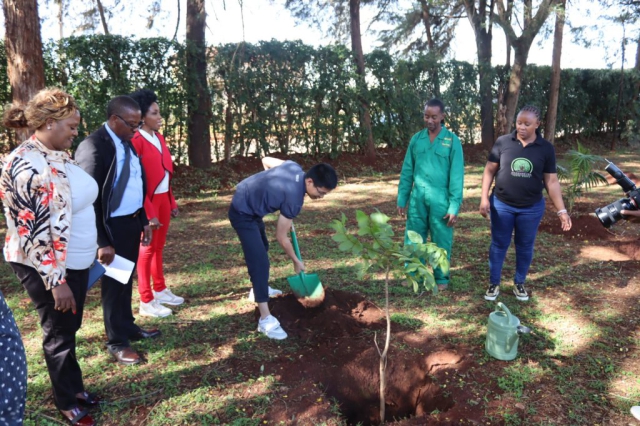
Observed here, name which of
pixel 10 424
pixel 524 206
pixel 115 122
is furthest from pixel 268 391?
pixel 524 206

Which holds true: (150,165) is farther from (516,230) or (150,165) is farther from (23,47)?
(23,47)

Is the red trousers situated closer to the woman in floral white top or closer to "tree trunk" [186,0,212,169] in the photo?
the woman in floral white top

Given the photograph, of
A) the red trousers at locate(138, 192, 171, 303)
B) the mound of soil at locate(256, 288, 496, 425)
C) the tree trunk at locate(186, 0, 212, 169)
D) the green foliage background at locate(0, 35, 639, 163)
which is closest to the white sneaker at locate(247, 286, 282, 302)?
the mound of soil at locate(256, 288, 496, 425)

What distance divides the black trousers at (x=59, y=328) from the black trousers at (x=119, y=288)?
569mm

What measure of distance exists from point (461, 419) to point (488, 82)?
43.5ft

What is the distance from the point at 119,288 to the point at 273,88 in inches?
301

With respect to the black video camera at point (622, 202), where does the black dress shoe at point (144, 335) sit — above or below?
below

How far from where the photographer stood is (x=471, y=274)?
4.84 meters

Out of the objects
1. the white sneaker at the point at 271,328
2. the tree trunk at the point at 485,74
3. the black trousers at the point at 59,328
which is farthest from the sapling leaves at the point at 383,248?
the tree trunk at the point at 485,74

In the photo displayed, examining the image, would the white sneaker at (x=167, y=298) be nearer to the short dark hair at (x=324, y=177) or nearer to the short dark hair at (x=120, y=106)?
the short dark hair at (x=120, y=106)

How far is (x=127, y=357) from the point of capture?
3146 millimetres

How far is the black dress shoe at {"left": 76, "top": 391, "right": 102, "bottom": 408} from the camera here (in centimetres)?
264

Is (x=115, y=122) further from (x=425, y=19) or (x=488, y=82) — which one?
(x=425, y=19)

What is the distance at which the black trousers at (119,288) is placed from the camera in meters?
3.02
